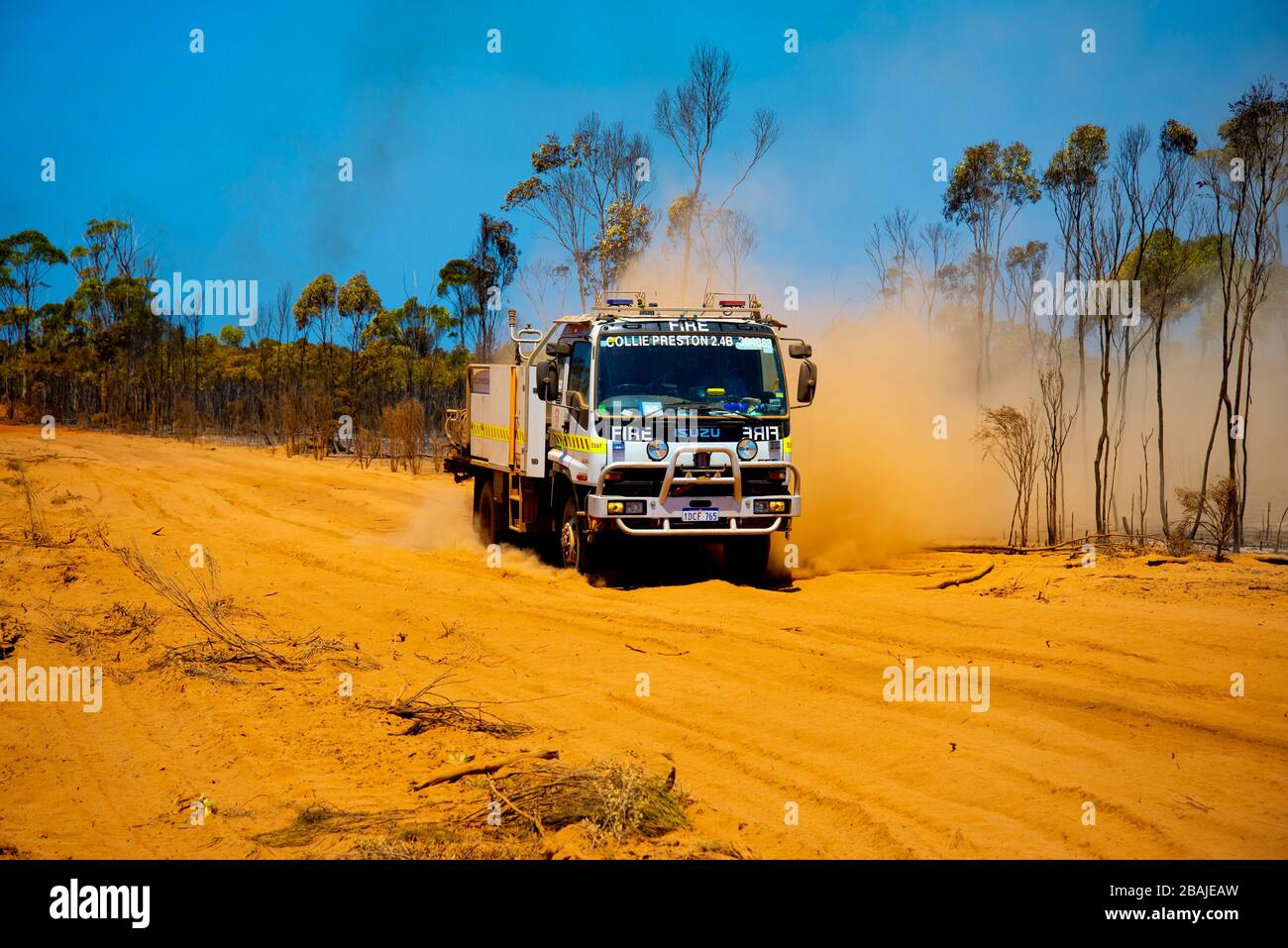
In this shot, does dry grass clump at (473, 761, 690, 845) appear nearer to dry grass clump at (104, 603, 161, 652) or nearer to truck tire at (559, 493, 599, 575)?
dry grass clump at (104, 603, 161, 652)

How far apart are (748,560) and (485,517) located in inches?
229

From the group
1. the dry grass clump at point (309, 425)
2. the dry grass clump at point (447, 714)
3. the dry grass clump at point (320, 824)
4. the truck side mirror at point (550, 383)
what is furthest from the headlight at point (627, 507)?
the dry grass clump at point (309, 425)

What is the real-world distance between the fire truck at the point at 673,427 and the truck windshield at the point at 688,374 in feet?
0.04

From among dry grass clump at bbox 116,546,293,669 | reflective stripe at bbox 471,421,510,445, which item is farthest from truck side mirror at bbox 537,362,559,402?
dry grass clump at bbox 116,546,293,669

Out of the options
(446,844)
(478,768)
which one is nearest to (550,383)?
→ (478,768)

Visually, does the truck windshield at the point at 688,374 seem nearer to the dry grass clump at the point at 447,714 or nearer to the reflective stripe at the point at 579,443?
the reflective stripe at the point at 579,443

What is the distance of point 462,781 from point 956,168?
40535 mm

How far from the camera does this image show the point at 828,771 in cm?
625

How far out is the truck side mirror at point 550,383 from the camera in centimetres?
1310

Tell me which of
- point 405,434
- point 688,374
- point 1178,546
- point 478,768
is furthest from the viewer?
point 405,434

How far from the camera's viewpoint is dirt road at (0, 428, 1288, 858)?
5465 mm

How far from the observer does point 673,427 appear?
39.7ft

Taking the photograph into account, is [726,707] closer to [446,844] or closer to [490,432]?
[446,844]
